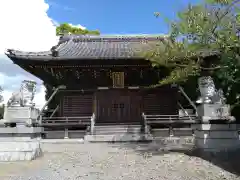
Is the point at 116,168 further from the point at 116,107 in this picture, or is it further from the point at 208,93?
the point at 116,107

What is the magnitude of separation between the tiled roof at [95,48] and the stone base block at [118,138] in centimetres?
500

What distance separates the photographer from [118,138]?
18.1 meters

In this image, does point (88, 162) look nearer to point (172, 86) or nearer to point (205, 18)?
point (205, 18)

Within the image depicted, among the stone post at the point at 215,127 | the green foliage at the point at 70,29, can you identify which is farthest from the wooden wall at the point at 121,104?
the green foliage at the point at 70,29

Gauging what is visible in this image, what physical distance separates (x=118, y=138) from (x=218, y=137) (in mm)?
6839

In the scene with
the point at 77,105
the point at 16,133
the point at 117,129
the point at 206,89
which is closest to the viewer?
the point at 206,89

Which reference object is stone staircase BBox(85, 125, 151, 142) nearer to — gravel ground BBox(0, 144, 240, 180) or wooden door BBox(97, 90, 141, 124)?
wooden door BBox(97, 90, 141, 124)

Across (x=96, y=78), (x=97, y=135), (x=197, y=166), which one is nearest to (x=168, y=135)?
(x=97, y=135)

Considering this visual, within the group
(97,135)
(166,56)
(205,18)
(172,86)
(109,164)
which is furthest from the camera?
(172,86)

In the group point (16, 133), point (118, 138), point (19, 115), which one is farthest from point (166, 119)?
point (16, 133)

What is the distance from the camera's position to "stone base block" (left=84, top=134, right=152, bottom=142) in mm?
17906

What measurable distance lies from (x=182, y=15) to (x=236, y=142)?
5803mm

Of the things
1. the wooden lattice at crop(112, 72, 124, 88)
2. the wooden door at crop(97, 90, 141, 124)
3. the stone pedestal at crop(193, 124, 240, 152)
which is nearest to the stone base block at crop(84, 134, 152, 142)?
the wooden door at crop(97, 90, 141, 124)

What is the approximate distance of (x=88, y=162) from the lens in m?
11.6
